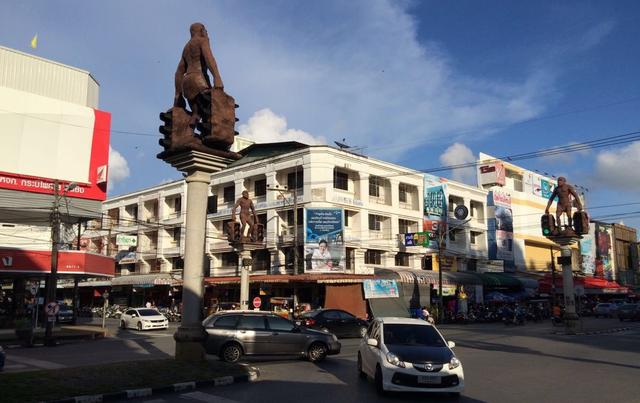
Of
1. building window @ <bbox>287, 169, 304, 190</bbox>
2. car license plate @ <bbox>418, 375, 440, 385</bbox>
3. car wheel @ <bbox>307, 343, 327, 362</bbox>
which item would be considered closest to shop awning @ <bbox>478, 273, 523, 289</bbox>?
building window @ <bbox>287, 169, 304, 190</bbox>

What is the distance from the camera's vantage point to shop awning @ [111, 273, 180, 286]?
48.3 meters

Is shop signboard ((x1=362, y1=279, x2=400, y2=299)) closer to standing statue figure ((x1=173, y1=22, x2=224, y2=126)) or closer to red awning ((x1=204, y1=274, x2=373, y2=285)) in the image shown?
red awning ((x1=204, y1=274, x2=373, y2=285))

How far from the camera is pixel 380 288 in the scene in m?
38.2

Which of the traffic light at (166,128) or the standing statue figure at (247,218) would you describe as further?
the standing statue figure at (247,218)

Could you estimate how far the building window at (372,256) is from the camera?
140ft

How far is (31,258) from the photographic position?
30875 mm

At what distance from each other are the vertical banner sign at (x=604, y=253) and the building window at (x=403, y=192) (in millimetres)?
39110

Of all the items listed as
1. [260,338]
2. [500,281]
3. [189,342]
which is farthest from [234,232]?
[500,281]

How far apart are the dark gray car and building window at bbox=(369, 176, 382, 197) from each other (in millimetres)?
28230

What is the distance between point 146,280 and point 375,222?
22.3 meters

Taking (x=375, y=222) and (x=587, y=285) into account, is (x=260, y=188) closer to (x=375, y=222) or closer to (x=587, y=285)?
(x=375, y=222)

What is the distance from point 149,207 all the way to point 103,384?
49.4 meters

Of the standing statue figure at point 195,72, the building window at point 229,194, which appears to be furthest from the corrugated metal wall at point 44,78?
the standing statue figure at point 195,72

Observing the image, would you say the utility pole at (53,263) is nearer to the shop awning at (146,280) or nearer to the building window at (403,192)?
the shop awning at (146,280)
